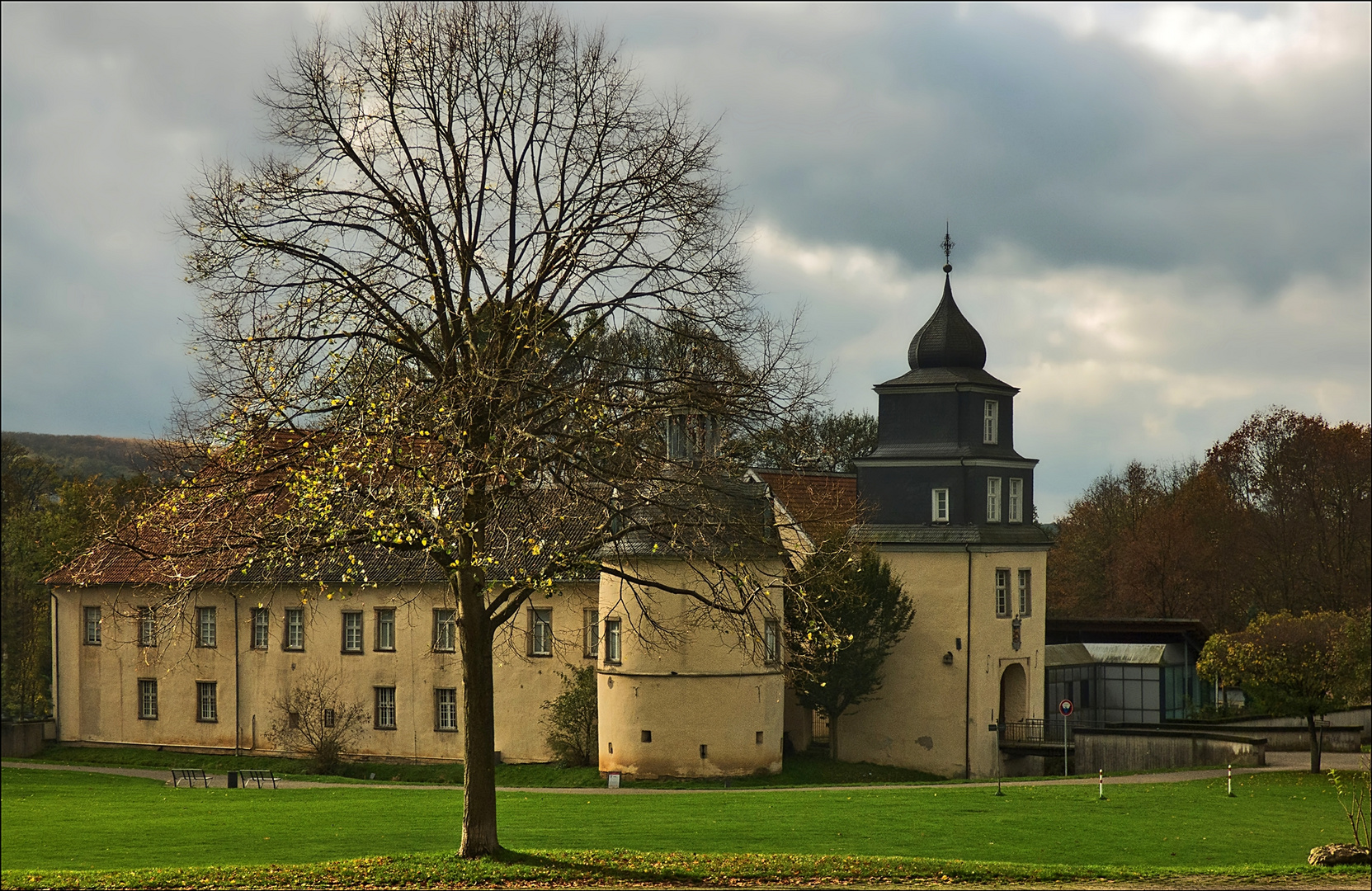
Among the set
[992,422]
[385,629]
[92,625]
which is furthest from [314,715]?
[992,422]

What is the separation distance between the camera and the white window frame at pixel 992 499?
4172 centimetres

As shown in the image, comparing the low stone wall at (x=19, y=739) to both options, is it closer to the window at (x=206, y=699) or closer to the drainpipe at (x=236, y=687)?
the window at (x=206, y=699)

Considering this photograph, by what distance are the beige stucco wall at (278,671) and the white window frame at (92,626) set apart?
164mm

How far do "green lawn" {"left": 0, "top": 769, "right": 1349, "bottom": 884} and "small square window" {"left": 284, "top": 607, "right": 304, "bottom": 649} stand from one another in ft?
34.3

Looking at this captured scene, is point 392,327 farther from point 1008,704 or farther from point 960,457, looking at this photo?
point 1008,704

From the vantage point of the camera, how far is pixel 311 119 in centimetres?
1775

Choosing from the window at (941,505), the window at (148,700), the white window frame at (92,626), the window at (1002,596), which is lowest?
the window at (148,700)

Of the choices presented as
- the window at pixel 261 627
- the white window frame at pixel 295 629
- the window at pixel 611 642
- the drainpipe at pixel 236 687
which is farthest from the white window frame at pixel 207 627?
the window at pixel 611 642

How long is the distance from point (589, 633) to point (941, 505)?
35.9 ft

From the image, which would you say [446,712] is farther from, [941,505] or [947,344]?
[947,344]

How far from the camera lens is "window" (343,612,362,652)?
4184 centimetres

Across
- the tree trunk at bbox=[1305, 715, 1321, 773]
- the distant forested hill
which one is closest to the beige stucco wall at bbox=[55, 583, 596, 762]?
the tree trunk at bbox=[1305, 715, 1321, 773]

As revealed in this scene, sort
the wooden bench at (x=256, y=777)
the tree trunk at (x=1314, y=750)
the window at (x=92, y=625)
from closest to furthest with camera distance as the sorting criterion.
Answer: the wooden bench at (x=256, y=777)
the tree trunk at (x=1314, y=750)
the window at (x=92, y=625)

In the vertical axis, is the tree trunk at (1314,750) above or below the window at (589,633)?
below
